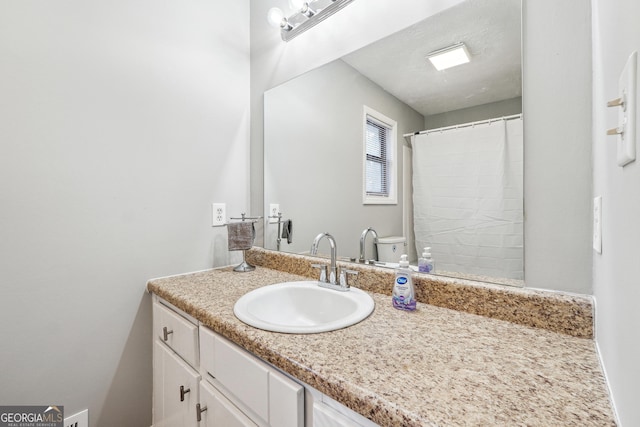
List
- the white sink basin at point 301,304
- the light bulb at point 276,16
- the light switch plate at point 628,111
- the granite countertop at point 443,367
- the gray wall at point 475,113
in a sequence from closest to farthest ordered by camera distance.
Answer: the light switch plate at point 628,111 → the granite countertop at point 443,367 → the gray wall at point 475,113 → the white sink basin at point 301,304 → the light bulb at point 276,16

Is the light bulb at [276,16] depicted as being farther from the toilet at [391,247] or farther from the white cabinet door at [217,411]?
the white cabinet door at [217,411]

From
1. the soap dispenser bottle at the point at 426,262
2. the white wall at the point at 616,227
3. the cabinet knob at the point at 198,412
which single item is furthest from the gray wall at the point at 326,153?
the cabinet knob at the point at 198,412

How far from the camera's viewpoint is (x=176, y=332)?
104cm

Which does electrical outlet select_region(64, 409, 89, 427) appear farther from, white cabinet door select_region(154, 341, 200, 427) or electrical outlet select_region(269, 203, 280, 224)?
electrical outlet select_region(269, 203, 280, 224)

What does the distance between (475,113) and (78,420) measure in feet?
6.12

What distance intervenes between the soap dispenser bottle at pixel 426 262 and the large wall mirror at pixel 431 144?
21 mm

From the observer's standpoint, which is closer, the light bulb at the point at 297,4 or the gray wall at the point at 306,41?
the gray wall at the point at 306,41

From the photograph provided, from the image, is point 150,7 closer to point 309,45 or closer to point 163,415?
point 309,45

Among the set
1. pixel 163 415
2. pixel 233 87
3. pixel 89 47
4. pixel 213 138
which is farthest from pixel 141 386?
pixel 233 87

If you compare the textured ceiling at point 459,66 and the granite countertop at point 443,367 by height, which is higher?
the textured ceiling at point 459,66

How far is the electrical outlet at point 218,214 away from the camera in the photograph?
4.84ft

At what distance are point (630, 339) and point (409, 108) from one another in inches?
34.8

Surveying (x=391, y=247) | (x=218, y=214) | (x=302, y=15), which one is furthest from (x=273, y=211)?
(x=302, y=15)

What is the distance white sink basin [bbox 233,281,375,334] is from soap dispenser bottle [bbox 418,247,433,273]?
221 mm
